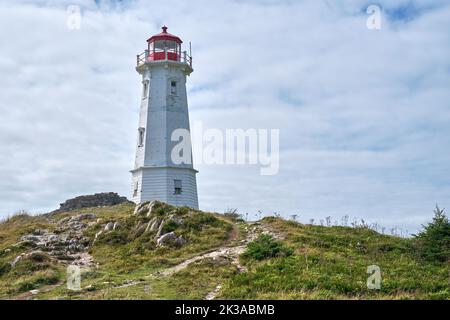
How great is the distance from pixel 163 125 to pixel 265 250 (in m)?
16.1

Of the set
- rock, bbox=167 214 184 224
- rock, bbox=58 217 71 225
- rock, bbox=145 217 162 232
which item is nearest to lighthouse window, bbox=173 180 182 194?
rock, bbox=58 217 71 225

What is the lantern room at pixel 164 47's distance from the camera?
3912cm

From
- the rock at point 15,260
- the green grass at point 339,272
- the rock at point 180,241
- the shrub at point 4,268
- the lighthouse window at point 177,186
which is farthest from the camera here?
the lighthouse window at point 177,186

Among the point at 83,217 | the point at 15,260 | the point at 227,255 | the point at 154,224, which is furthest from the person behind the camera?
the point at 83,217

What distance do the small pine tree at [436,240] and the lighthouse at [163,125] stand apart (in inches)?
625

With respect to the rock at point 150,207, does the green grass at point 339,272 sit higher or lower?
lower

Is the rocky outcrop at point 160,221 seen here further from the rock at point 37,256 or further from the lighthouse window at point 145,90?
the lighthouse window at point 145,90

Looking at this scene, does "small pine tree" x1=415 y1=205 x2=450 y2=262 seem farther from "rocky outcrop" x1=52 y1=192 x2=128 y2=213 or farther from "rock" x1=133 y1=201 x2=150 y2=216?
"rocky outcrop" x1=52 y1=192 x2=128 y2=213

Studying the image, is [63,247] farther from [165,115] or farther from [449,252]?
[449,252]

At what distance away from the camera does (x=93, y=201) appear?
4397 cm

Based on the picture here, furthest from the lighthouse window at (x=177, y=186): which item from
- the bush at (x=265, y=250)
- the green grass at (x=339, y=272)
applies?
the bush at (x=265, y=250)

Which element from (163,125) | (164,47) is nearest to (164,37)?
(164,47)

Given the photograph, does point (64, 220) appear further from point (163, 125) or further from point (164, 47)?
point (164, 47)

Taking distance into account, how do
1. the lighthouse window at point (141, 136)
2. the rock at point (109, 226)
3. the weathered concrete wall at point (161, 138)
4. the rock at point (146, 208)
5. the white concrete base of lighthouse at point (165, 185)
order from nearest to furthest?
the rock at point (109, 226)
the rock at point (146, 208)
the white concrete base of lighthouse at point (165, 185)
the weathered concrete wall at point (161, 138)
the lighthouse window at point (141, 136)
